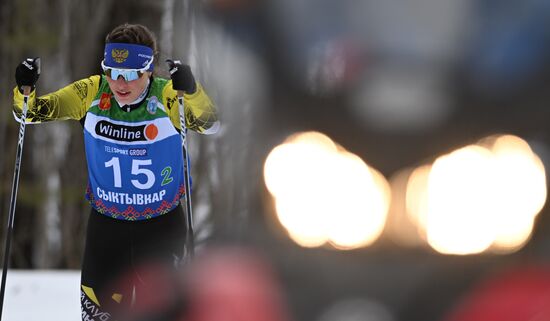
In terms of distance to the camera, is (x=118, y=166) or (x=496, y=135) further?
(x=118, y=166)

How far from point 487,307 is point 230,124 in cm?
81

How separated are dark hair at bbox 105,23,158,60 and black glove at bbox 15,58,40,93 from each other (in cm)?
33

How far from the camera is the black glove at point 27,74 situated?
4.29 m

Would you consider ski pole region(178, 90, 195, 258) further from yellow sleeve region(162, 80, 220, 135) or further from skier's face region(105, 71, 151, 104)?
skier's face region(105, 71, 151, 104)

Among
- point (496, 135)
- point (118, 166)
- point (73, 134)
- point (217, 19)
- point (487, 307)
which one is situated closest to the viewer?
point (487, 307)

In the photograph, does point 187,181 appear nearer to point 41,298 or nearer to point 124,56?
point 124,56

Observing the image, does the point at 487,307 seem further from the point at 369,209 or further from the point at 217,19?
the point at 217,19

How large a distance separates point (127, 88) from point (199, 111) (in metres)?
0.29

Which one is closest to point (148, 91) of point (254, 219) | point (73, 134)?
point (254, 219)

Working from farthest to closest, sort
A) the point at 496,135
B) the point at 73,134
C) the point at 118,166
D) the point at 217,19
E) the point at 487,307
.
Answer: the point at 73,134, the point at 118,166, the point at 217,19, the point at 496,135, the point at 487,307

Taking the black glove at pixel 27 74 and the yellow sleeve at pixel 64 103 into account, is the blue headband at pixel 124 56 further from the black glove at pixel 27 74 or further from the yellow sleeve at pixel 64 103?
the black glove at pixel 27 74

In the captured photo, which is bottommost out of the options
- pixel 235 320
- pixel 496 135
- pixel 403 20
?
pixel 235 320

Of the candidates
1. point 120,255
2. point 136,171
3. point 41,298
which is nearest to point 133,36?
point 136,171

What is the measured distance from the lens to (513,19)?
7.94 feet
